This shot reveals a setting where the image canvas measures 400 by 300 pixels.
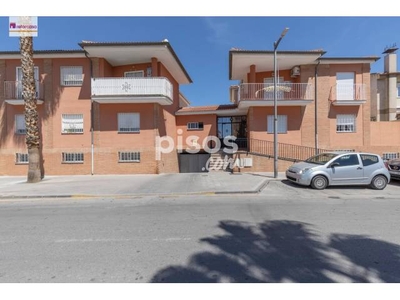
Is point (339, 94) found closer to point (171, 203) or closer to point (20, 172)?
point (171, 203)

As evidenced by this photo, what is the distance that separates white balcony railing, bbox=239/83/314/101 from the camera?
1501 cm

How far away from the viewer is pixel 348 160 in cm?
903

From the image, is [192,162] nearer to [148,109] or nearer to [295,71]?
[148,109]

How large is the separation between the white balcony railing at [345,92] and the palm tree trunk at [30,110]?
1800cm

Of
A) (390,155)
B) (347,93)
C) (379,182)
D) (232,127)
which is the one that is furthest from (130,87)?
(390,155)

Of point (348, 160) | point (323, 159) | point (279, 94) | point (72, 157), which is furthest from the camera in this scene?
point (279, 94)

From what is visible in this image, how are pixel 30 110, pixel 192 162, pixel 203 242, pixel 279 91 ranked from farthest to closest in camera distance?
pixel 192 162
pixel 279 91
pixel 30 110
pixel 203 242

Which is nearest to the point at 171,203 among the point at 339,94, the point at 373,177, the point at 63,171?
the point at 373,177

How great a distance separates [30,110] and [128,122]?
5102 millimetres

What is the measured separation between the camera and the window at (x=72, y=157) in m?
14.2

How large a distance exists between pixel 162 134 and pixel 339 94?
12517 mm
